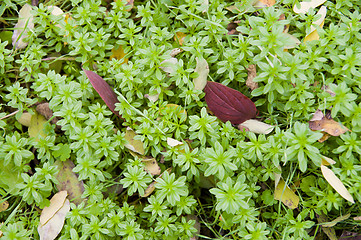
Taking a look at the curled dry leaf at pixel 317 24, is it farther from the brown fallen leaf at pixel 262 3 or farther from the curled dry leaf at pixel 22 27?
the curled dry leaf at pixel 22 27

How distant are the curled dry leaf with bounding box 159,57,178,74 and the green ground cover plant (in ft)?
0.03

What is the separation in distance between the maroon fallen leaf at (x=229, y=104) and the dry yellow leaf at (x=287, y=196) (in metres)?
0.53

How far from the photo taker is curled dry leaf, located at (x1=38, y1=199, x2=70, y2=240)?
217cm

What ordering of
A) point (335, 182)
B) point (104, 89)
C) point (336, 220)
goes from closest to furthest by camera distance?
point (335, 182) → point (336, 220) → point (104, 89)

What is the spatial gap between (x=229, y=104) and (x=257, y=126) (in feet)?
0.80

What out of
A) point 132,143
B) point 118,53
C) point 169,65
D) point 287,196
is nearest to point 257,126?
point 287,196

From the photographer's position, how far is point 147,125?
2.19m

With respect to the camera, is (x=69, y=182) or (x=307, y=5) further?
(x=307, y=5)

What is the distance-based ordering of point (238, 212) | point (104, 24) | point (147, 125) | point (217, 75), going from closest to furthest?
point (238, 212), point (147, 125), point (217, 75), point (104, 24)

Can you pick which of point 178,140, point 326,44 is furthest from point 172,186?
point 326,44

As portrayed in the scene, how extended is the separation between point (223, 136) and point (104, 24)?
1358 millimetres

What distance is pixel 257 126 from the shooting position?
7.42 feet

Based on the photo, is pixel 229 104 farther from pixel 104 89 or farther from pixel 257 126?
pixel 104 89

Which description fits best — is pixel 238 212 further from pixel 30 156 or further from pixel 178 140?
pixel 30 156
